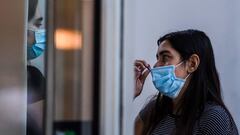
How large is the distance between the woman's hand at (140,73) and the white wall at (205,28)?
22 millimetres

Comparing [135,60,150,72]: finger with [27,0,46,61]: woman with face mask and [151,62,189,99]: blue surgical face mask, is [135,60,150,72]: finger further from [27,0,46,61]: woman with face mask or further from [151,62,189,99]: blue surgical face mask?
[27,0,46,61]: woman with face mask

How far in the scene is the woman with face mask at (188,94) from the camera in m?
1.76

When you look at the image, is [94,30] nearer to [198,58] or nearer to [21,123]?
[21,123]

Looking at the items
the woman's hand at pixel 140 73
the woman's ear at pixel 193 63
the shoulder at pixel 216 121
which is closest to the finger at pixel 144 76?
the woman's hand at pixel 140 73

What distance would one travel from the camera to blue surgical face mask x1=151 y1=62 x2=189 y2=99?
1.70 m

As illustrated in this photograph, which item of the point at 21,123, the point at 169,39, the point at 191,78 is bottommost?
the point at 21,123

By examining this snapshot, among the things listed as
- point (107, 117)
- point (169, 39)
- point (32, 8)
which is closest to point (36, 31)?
point (32, 8)

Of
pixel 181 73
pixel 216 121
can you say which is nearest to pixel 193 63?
pixel 181 73

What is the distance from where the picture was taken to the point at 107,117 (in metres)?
1.22

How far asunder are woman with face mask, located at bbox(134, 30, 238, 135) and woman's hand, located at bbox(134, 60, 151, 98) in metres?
0.08

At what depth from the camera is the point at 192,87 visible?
1.82m

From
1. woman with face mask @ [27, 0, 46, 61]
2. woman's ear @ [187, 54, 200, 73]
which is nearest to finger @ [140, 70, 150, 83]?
woman's ear @ [187, 54, 200, 73]

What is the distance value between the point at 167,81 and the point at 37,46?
0.60 m

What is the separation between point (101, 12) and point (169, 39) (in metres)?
0.64
